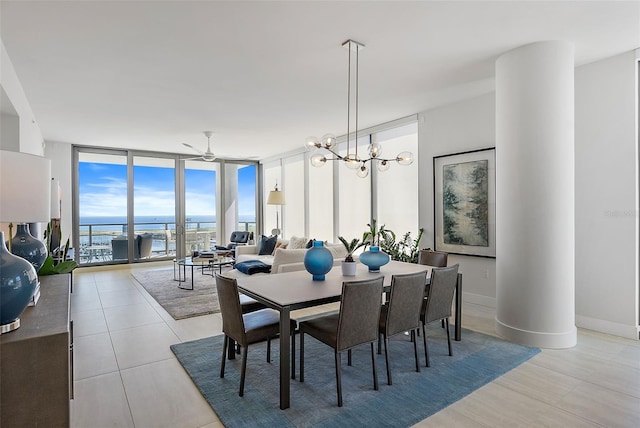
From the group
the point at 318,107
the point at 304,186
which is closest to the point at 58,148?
the point at 304,186

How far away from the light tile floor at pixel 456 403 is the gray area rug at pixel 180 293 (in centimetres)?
52

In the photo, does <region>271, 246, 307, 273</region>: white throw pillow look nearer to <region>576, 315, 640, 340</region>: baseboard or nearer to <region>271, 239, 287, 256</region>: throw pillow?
<region>271, 239, 287, 256</region>: throw pillow

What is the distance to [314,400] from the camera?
2.45 metres

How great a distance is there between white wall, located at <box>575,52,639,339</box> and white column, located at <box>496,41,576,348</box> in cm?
62

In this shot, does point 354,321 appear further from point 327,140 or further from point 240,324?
point 327,140

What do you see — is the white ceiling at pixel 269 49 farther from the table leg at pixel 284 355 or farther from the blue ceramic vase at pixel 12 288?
the table leg at pixel 284 355

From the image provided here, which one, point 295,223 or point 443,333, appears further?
point 295,223

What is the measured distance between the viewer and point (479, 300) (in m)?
4.81

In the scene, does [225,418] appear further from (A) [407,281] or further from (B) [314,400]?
(A) [407,281]

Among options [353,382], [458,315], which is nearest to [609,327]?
[458,315]

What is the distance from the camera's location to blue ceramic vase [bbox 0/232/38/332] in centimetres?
140

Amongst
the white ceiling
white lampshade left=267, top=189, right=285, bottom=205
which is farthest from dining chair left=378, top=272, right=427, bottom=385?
white lampshade left=267, top=189, right=285, bottom=205

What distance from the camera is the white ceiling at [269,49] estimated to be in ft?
A: 8.89

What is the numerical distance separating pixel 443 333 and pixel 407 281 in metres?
1.45
